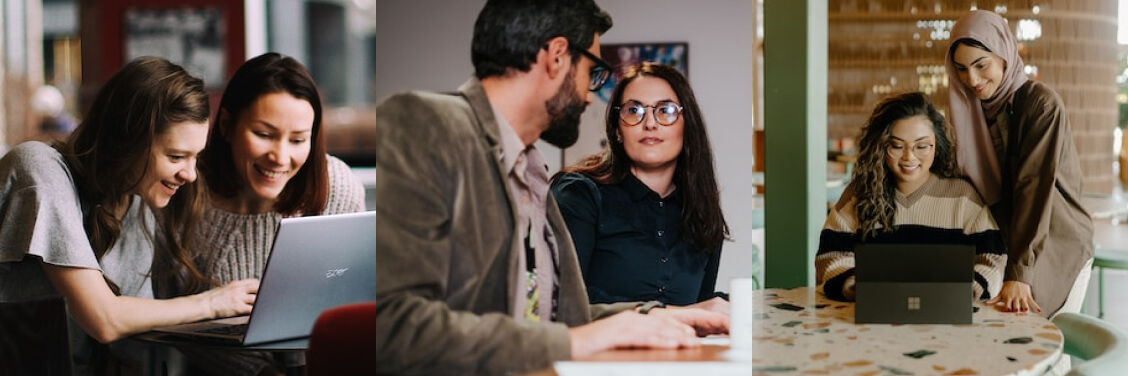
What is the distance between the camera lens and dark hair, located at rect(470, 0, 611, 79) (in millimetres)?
2293

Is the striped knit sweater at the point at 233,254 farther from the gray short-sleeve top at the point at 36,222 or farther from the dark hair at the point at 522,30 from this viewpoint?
the dark hair at the point at 522,30

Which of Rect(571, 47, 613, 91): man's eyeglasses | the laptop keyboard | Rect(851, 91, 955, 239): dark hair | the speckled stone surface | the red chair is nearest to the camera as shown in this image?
Rect(571, 47, 613, 91): man's eyeglasses

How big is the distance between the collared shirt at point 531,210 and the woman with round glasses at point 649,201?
0.19 feet

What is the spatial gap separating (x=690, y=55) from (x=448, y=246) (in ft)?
2.15

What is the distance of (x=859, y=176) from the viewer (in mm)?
3371

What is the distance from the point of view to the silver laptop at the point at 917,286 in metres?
2.93

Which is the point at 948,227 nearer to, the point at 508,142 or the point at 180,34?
the point at 508,142

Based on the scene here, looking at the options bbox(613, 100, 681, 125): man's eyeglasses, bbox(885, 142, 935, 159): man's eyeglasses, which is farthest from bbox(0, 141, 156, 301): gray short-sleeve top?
bbox(885, 142, 935, 159): man's eyeglasses

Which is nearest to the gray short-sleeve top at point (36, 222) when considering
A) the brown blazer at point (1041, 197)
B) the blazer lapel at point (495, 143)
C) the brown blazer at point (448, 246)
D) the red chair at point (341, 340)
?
the red chair at point (341, 340)

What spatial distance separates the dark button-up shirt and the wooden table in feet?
0.44

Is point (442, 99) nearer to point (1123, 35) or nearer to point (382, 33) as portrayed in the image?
point (382, 33)

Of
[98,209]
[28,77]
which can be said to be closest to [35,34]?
→ [28,77]

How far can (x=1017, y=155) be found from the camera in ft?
10.8

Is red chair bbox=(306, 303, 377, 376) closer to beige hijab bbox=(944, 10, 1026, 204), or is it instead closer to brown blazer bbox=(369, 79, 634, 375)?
brown blazer bbox=(369, 79, 634, 375)
